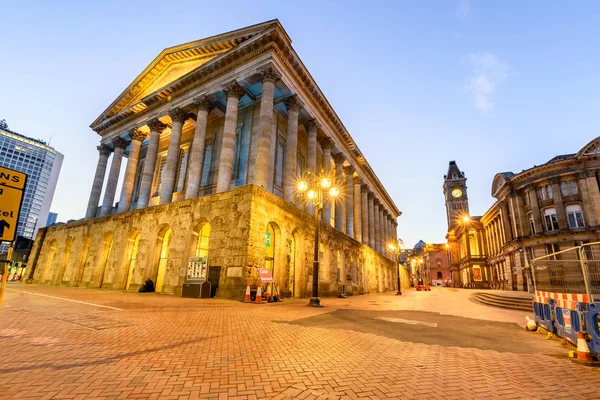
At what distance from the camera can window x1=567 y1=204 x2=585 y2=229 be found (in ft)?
121

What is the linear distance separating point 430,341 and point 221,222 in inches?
519

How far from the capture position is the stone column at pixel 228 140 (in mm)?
18984

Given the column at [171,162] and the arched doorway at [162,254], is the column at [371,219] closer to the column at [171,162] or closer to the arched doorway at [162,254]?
the arched doorway at [162,254]

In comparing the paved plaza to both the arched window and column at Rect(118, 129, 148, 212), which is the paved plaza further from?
column at Rect(118, 129, 148, 212)

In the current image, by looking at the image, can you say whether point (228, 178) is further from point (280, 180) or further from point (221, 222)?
point (280, 180)

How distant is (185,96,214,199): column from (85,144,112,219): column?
15.1 meters

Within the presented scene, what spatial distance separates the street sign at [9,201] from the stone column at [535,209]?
5236cm

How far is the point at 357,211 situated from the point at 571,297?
29.2 metres

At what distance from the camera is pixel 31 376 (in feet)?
11.4

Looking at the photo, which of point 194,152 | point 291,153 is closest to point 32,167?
point 194,152

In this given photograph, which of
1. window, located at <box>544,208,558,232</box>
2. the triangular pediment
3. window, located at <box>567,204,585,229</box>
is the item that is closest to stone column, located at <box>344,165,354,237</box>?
the triangular pediment

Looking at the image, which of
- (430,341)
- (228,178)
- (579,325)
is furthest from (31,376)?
(228,178)

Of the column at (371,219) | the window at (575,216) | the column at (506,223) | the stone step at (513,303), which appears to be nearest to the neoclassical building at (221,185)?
the column at (371,219)

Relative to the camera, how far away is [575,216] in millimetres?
37219
